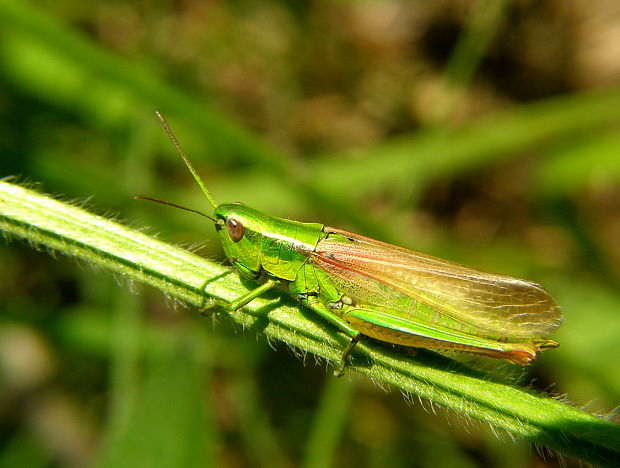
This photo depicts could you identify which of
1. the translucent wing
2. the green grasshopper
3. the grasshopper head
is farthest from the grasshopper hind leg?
the grasshopper head

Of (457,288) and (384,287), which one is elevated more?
(457,288)

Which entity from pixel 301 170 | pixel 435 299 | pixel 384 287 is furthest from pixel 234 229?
pixel 301 170

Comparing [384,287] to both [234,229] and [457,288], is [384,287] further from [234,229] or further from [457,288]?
[234,229]

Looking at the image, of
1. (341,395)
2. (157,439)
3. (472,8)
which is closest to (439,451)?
(341,395)

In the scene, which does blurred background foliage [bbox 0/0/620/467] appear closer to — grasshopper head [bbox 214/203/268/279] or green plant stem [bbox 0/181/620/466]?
grasshopper head [bbox 214/203/268/279]

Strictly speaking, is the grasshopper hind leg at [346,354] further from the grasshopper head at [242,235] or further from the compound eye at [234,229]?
the compound eye at [234,229]

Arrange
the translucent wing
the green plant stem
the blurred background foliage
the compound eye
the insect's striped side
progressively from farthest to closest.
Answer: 1. the blurred background foliage
2. the compound eye
3. the translucent wing
4. the insect's striped side
5. the green plant stem

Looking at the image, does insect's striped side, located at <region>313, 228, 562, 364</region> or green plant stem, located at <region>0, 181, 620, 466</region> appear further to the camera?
insect's striped side, located at <region>313, 228, 562, 364</region>
